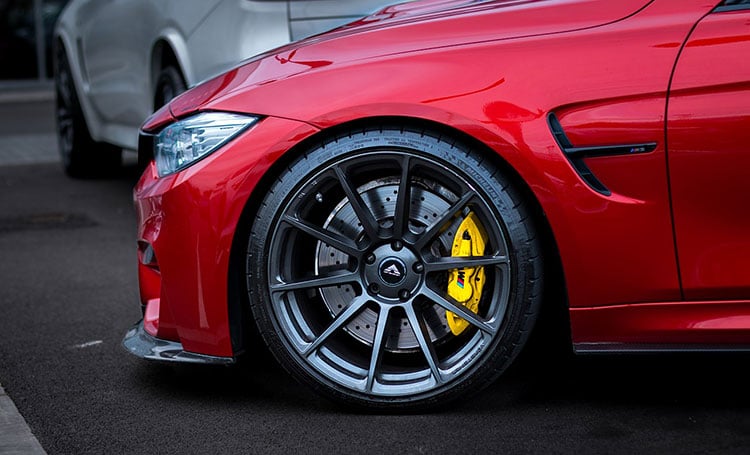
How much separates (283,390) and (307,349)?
1.20 ft

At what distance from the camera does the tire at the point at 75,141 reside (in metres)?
8.38

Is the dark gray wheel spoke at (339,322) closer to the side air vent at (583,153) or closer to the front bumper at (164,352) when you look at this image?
the front bumper at (164,352)

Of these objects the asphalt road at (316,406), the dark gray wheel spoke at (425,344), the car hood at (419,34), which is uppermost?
the car hood at (419,34)

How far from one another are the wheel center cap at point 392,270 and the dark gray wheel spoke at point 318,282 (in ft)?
0.26

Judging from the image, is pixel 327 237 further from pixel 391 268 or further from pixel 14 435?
pixel 14 435

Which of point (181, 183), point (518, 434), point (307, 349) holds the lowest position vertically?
point (518, 434)

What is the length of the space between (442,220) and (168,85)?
10.1 ft

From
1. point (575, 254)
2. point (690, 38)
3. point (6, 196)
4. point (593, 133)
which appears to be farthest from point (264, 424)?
point (6, 196)

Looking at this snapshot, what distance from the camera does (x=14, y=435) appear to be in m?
3.55

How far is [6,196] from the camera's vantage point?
826cm

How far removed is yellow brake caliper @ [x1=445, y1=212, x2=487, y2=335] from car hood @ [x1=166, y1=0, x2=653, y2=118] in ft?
1.70

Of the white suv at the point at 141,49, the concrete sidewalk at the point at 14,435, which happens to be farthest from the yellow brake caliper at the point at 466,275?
the white suv at the point at 141,49

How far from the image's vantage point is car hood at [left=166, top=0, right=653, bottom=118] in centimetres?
354

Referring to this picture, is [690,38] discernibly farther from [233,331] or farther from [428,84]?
[233,331]
